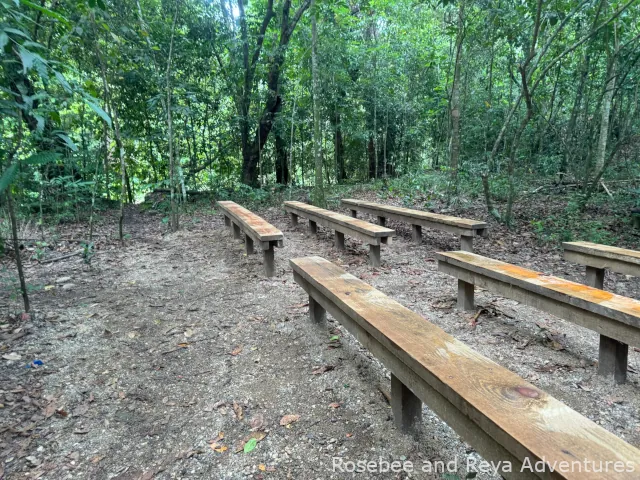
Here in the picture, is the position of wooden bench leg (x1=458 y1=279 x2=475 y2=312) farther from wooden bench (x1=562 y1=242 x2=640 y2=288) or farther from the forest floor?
wooden bench (x1=562 y1=242 x2=640 y2=288)

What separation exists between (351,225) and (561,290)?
8.31 ft

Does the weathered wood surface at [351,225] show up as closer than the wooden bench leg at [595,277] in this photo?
No

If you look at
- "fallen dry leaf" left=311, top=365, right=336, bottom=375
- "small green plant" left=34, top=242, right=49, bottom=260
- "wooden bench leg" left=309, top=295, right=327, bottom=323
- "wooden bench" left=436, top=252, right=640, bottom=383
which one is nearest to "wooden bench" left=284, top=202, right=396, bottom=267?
"wooden bench" left=436, top=252, right=640, bottom=383

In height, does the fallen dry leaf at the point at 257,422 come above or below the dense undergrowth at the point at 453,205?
below

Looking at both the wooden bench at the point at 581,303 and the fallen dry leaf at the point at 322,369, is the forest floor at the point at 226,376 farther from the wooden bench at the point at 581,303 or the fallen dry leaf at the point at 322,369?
the wooden bench at the point at 581,303

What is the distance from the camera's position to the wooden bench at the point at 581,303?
74.3 inches

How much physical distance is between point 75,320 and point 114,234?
141 inches

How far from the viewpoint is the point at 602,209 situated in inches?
237

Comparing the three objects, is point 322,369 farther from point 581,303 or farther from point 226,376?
point 581,303

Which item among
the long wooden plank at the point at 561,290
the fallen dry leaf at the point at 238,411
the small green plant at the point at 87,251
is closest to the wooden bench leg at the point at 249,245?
the small green plant at the point at 87,251

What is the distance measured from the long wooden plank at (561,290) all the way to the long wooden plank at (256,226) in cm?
168

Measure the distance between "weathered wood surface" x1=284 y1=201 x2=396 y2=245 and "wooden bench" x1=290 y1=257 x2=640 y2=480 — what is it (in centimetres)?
199

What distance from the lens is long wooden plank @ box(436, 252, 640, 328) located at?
1.89 meters

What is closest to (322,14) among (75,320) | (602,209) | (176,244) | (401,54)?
(401,54)
